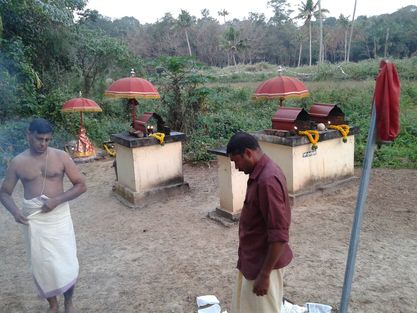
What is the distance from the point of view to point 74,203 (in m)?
6.76

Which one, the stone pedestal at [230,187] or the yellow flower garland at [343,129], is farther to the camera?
the yellow flower garland at [343,129]

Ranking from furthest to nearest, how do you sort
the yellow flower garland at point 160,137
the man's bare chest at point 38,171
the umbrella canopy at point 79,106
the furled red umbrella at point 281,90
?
1. the umbrella canopy at point 79,106
2. the yellow flower garland at point 160,137
3. the furled red umbrella at point 281,90
4. the man's bare chest at point 38,171

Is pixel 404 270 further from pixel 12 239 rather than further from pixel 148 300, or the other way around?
pixel 12 239

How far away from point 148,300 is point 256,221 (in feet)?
6.04

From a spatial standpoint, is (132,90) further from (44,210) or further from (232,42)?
(232,42)

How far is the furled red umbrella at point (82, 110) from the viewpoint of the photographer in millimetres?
9547

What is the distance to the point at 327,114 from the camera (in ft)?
20.6

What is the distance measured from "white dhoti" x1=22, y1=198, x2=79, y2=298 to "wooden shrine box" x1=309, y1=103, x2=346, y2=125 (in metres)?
4.54

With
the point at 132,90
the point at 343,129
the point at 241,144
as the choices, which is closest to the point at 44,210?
the point at 241,144

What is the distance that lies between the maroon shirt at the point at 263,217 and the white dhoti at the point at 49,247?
1527 mm

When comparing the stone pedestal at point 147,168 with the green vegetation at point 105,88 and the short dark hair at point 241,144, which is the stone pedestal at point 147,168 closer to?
the green vegetation at point 105,88

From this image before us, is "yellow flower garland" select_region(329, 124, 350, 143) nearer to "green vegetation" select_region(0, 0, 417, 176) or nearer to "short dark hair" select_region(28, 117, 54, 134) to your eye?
"green vegetation" select_region(0, 0, 417, 176)

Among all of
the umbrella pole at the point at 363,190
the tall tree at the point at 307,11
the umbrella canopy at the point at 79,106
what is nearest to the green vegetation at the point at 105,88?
the umbrella canopy at the point at 79,106

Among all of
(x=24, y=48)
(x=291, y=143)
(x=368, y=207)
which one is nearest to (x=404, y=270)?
(x=368, y=207)
